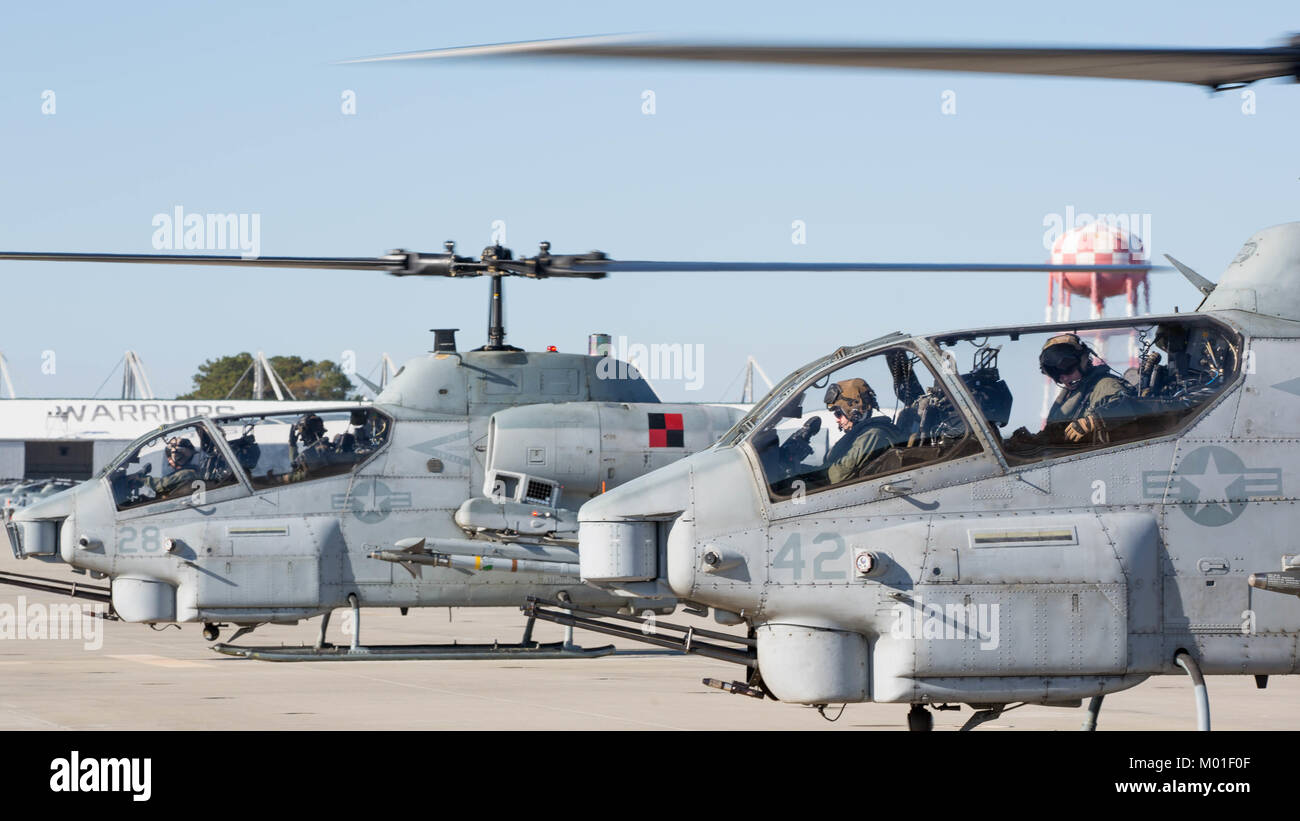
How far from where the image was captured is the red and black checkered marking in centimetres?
1662

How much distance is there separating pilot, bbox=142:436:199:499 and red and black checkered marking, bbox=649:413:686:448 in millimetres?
4818

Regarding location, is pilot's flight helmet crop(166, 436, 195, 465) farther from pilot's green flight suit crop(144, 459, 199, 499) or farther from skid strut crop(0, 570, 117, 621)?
skid strut crop(0, 570, 117, 621)

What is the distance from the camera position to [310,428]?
16359mm

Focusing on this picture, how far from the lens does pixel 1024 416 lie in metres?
8.72

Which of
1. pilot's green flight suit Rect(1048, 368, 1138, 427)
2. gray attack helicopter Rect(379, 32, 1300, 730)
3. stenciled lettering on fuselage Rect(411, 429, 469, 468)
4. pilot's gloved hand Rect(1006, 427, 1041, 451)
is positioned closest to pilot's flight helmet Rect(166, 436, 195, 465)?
stenciled lettering on fuselage Rect(411, 429, 469, 468)

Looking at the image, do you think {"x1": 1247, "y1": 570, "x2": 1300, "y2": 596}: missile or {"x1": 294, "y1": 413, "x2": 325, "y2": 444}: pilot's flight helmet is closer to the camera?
{"x1": 1247, "y1": 570, "x2": 1300, "y2": 596}: missile

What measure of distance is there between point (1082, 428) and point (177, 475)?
34.6 feet

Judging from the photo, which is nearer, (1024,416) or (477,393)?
(1024,416)

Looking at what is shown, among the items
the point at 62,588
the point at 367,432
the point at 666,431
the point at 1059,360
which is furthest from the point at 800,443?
the point at 62,588

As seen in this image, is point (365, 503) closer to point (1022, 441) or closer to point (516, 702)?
point (516, 702)

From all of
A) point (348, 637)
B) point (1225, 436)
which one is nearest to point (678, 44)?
point (1225, 436)

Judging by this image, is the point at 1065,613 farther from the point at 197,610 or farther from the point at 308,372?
the point at 308,372

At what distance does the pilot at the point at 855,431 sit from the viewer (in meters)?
8.70
